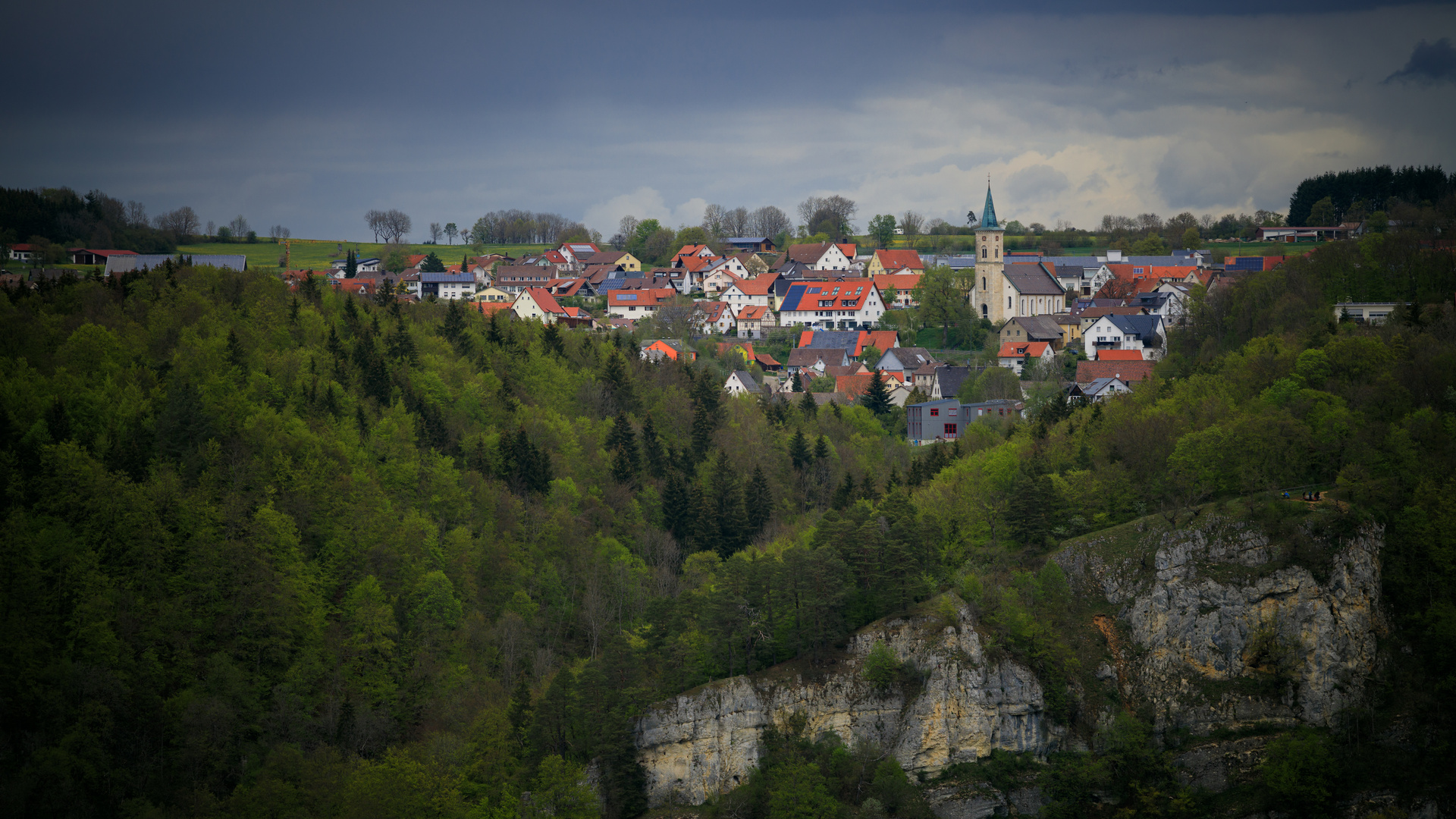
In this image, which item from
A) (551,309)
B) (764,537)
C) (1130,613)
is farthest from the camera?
(551,309)

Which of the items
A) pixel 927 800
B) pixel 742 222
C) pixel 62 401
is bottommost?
pixel 927 800

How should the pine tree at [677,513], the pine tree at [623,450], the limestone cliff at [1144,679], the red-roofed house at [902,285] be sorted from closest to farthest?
the limestone cliff at [1144,679] → the pine tree at [677,513] → the pine tree at [623,450] → the red-roofed house at [902,285]

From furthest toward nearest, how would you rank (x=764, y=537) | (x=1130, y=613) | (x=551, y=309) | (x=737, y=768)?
1. (x=551, y=309)
2. (x=764, y=537)
3. (x=1130, y=613)
4. (x=737, y=768)

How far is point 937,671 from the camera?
57750 millimetres

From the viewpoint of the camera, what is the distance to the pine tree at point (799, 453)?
88.6 metres

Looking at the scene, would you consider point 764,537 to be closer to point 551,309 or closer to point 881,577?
point 881,577

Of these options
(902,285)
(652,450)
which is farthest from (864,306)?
(652,450)

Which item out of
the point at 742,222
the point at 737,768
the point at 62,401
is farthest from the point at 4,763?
the point at 742,222

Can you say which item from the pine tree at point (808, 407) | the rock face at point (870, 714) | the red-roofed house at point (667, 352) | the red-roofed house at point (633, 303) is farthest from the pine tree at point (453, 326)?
the rock face at point (870, 714)

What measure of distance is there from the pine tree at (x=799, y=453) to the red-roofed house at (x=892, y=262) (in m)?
57.8

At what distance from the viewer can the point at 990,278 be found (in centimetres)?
12006

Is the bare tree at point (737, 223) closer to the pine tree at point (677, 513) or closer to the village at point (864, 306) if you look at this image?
the village at point (864, 306)

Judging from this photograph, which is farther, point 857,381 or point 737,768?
point 857,381

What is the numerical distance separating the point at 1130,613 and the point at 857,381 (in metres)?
47.8
